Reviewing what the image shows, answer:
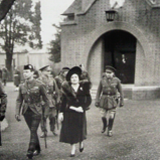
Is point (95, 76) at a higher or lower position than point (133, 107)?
higher

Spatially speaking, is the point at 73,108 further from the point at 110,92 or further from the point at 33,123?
the point at 110,92

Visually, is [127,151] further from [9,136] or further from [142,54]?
[142,54]

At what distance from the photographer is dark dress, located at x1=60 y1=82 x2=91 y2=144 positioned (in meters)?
4.23

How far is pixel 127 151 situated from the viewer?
4383mm

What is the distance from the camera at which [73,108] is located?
426 cm

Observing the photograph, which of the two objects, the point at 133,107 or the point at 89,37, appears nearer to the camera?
the point at 133,107

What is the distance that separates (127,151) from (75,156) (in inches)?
35.7

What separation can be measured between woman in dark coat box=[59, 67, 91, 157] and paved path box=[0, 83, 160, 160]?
0.36 meters

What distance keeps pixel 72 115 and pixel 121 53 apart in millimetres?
8945

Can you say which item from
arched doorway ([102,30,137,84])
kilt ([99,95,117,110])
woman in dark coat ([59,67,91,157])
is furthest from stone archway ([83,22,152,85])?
woman in dark coat ([59,67,91,157])

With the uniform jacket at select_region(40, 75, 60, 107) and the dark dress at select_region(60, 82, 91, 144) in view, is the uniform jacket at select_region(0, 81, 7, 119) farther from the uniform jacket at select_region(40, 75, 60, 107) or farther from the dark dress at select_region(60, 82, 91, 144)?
the uniform jacket at select_region(40, 75, 60, 107)

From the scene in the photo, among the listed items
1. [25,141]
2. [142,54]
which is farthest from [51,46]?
[25,141]

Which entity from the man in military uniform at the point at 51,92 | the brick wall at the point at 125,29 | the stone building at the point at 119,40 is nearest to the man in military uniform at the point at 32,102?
the man in military uniform at the point at 51,92

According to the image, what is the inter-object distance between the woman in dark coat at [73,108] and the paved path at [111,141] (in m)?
0.36
